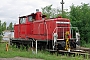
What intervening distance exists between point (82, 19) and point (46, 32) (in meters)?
9.14

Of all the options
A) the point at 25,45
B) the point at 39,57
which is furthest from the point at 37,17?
the point at 39,57

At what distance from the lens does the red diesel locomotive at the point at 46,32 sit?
16.6 m

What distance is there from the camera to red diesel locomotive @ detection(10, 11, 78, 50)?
1656 cm

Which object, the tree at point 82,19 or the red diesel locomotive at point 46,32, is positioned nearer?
the red diesel locomotive at point 46,32

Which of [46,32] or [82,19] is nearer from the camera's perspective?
[46,32]

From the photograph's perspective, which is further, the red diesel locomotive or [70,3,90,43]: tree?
[70,3,90,43]: tree

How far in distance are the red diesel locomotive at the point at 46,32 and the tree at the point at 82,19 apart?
6.44 metres

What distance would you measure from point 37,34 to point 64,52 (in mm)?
4590

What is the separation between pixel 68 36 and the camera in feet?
55.2

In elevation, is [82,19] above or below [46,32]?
above

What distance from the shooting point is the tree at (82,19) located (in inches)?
1012

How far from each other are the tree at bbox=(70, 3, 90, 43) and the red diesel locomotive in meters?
6.44

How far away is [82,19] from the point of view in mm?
26078

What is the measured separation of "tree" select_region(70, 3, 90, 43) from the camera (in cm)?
2570
